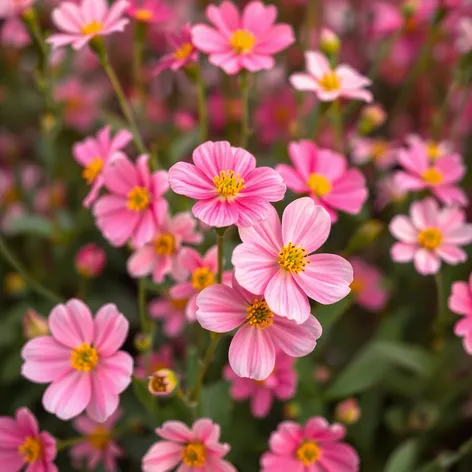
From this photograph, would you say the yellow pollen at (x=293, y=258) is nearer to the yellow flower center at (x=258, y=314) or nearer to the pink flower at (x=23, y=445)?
the yellow flower center at (x=258, y=314)

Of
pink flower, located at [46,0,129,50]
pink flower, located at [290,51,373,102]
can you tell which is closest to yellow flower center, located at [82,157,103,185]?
pink flower, located at [46,0,129,50]

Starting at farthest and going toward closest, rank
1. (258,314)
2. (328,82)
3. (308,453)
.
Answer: (328,82)
(308,453)
(258,314)

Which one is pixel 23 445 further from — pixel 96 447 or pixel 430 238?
pixel 430 238

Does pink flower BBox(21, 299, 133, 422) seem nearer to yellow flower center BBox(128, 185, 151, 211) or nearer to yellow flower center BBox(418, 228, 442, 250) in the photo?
yellow flower center BBox(128, 185, 151, 211)

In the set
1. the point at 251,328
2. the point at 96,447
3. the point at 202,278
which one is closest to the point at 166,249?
the point at 202,278

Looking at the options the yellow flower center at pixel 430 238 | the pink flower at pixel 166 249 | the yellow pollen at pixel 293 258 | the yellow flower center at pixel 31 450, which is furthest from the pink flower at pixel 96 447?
the yellow flower center at pixel 430 238

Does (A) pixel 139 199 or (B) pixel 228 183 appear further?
(A) pixel 139 199
